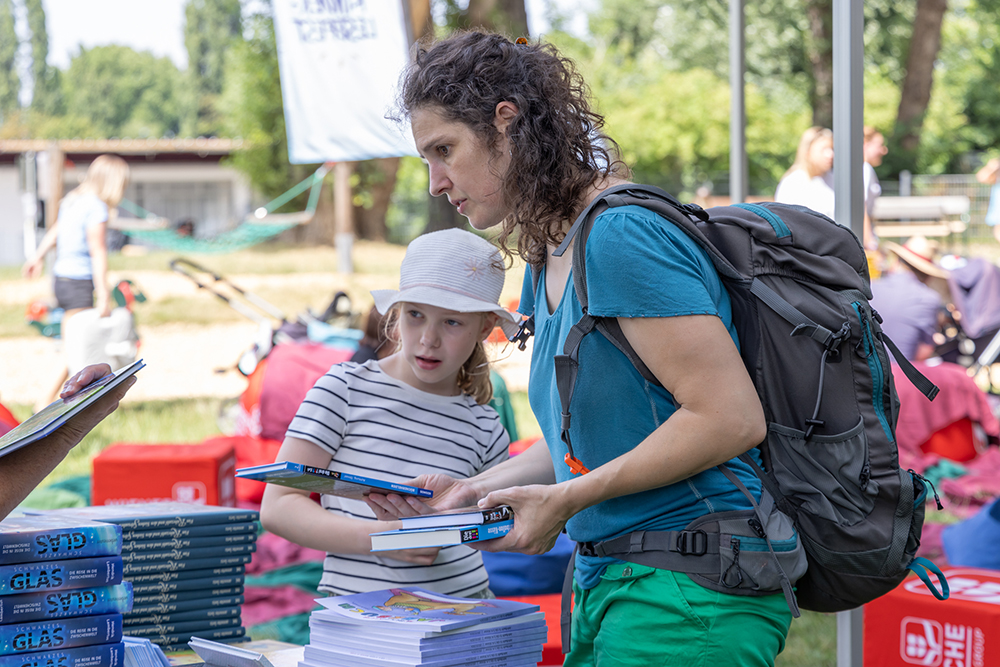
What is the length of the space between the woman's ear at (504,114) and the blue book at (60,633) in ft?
3.00

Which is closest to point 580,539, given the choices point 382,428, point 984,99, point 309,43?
point 382,428

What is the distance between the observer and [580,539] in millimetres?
1493

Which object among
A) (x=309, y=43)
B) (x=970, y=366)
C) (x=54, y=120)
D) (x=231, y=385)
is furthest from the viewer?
(x=54, y=120)

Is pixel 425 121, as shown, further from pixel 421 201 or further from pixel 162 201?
pixel 162 201

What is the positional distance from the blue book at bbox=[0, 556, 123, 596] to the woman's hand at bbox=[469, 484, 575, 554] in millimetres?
550

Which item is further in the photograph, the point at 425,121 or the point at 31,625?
the point at 425,121

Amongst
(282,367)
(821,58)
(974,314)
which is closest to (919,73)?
(821,58)

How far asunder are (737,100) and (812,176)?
151 cm

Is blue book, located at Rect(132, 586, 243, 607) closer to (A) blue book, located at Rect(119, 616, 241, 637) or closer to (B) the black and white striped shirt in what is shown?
(A) blue book, located at Rect(119, 616, 241, 637)

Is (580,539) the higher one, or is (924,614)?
(580,539)

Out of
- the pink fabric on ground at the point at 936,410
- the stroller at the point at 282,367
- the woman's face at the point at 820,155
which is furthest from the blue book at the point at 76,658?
the pink fabric on ground at the point at 936,410

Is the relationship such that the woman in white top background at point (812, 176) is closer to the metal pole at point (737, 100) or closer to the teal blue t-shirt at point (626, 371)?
the metal pole at point (737, 100)

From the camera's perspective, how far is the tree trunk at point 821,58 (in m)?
19.3

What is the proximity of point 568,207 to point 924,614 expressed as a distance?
1757 mm
